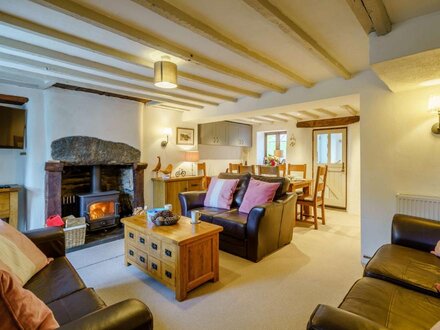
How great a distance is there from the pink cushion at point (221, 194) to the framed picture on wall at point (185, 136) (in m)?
1.91

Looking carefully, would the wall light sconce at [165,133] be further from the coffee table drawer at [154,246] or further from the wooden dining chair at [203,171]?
the coffee table drawer at [154,246]

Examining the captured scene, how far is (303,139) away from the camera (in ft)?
20.1

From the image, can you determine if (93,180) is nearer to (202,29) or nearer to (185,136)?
(185,136)

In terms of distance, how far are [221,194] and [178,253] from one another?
166 cm

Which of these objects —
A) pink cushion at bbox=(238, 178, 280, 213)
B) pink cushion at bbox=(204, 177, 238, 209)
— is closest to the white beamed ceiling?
pink cushion at bbox=(238, 178, 280, 213)

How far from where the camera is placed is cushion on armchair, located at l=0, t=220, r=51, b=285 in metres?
1.46

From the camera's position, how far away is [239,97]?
163 inches

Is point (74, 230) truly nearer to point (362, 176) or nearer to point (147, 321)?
point (147, 321)

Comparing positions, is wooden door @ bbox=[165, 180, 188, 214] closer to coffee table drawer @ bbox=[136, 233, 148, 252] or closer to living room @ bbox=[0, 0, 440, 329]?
living room @ bbox=[0, 0, 440, 329]

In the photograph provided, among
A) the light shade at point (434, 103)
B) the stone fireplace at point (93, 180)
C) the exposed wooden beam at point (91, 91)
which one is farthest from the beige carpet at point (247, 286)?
the exposed wooden beam at point (91, 91)

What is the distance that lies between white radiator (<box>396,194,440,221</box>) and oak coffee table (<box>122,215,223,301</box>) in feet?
6.56

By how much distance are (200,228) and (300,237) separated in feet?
6.41

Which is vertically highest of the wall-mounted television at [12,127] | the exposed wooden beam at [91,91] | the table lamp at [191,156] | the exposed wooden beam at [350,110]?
the exposed wooden beam at [91,91]

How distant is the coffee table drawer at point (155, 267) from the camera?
225cm
